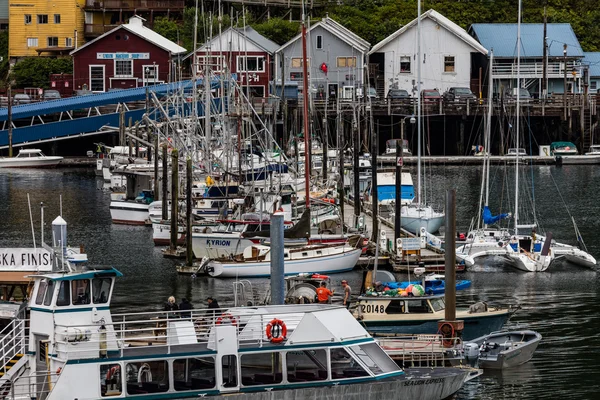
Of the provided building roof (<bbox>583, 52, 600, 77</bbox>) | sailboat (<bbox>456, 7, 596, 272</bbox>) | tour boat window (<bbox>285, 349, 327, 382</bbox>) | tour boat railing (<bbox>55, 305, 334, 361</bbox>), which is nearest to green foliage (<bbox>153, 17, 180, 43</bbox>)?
building roof (<bbox>583, 52, 600, 77</bbox>)

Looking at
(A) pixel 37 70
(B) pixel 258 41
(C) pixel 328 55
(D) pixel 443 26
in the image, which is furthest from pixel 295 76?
(A) pixel 37 70

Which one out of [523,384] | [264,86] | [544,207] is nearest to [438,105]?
[264,86]

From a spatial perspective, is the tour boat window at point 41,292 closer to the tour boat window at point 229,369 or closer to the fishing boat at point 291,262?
the tour boat window at point 229,369

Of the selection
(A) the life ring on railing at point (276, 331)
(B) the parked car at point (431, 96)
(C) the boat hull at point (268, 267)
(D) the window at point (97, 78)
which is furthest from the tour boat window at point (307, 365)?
(D) the window at point (97, 78)

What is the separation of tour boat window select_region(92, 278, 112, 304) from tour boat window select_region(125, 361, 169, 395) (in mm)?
1968

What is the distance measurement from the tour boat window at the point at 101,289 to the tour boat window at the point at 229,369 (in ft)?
10.8

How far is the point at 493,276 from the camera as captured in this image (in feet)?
186

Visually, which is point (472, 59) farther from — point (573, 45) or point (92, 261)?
point (92, 261)

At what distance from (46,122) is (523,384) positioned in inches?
3383

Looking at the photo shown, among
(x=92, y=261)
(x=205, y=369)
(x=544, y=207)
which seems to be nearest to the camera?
(x=205, y=369)

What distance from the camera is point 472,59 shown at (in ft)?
399

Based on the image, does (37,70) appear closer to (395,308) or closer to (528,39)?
(528,39)

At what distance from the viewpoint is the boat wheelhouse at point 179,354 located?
30.1 meters

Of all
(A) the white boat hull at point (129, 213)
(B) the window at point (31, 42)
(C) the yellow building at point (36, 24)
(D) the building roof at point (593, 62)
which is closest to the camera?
(A) the white boat hull at point (129, 213)
